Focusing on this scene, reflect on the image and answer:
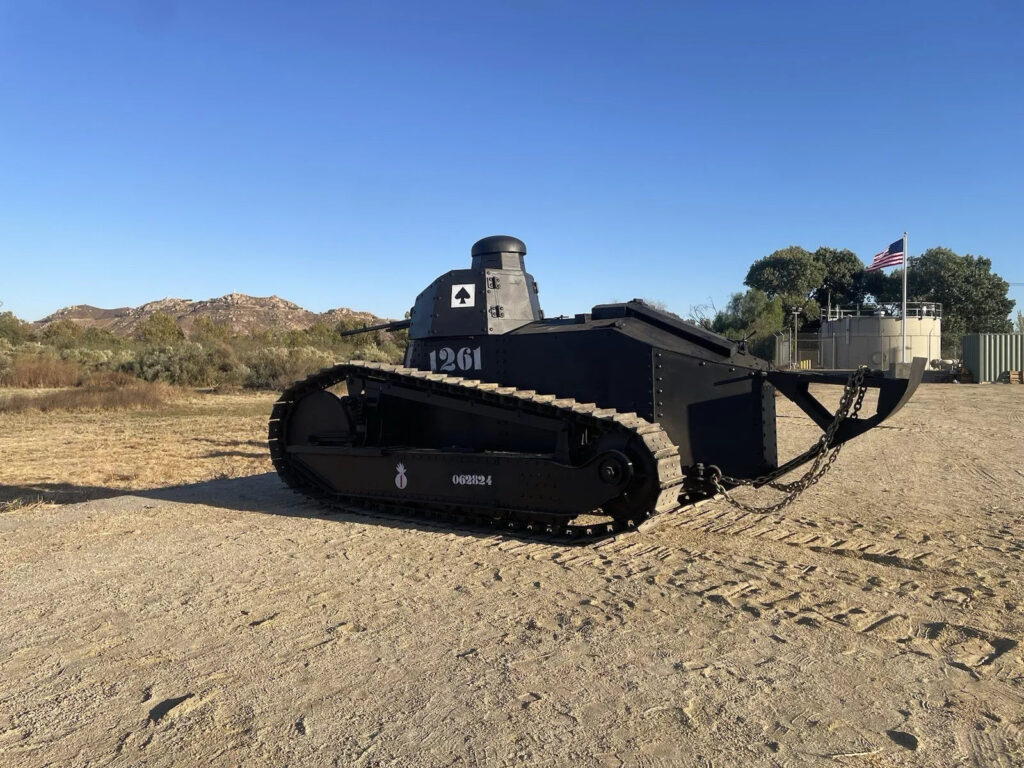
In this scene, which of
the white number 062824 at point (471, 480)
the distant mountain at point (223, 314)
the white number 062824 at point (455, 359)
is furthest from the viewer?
the distant mountain at point (223, 314)

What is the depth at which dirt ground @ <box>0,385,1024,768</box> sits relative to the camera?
3367 mm

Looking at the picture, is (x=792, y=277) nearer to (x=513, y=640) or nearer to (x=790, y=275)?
(x=790, y=275)

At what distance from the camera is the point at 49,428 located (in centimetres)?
1984

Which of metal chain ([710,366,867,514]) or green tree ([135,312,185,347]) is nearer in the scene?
metal chain ([710,366,867,514])

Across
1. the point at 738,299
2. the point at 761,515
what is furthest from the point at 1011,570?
the point at 738,299

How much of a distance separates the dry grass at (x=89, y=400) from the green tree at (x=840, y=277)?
44317mm

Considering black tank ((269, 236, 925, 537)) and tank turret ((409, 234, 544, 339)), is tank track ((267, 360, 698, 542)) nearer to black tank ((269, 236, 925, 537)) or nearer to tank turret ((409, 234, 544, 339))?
black tank ((269, 236, 925, 537))

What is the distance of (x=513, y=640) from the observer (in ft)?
14.9

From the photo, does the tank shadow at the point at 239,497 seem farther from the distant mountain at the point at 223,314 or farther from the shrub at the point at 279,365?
the distant mountain at the point at 223,314

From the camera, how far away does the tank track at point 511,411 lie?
6.41m

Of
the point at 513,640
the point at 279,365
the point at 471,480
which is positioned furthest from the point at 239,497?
the point at 279,365

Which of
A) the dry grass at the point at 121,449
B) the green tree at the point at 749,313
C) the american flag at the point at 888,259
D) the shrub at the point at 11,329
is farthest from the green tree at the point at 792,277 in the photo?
the shrub at the point at 11,329

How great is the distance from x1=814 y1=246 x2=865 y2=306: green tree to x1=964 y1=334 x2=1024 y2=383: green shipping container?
20128mm

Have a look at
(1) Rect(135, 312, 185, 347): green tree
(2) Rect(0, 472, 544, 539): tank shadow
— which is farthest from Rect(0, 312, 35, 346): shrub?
(2) Rect(0, 472, 544, 539): tank shadow
